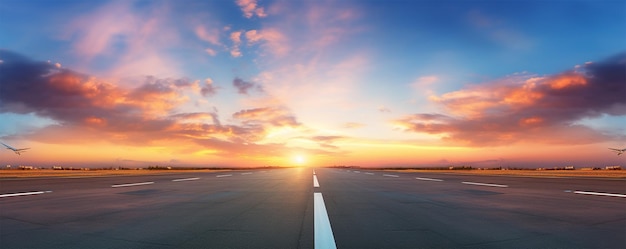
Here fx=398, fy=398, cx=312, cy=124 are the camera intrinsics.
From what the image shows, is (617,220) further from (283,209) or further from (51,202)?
(51,202)

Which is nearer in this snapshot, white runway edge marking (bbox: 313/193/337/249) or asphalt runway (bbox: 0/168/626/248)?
white runway edge marking (bbox: 313/193/337/249)

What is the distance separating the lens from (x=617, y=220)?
7.02 m

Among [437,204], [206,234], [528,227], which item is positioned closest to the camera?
[206,234]

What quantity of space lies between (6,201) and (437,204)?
1097cm

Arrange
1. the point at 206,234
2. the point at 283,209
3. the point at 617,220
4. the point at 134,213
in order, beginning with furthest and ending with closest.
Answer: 1. the point at 283,209
2. the point at 134,213
3. the point at 617,220
4. the point at 206,234

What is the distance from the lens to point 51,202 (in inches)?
396

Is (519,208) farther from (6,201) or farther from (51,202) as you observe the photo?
(6,201)

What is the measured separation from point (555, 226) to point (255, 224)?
493 cm

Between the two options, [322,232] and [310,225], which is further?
[310,225]

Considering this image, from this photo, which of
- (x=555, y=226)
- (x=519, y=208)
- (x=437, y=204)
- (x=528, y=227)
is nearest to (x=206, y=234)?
(x=528, y=227)

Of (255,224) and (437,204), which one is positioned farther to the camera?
(437,204)

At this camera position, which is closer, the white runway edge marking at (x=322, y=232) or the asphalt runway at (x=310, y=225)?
the white runway edge marking at (x=322, y=232)

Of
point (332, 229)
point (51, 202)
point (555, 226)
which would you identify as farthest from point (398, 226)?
point (51, 202)

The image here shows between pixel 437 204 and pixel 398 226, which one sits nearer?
pixel 398 226
